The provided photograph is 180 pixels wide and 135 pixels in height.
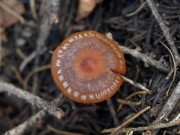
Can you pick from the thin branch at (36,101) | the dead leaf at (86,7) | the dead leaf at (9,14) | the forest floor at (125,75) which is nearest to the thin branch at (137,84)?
the forest floor at (125,75)

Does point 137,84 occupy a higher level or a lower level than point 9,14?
lower

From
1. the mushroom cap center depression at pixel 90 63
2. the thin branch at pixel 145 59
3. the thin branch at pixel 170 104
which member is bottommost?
the thin branch at pixel 170 104

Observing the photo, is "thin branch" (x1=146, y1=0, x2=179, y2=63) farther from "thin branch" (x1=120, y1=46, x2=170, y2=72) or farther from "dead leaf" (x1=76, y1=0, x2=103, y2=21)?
"dead leaf" (x1=76, y1=0, x2=103, y2=21)

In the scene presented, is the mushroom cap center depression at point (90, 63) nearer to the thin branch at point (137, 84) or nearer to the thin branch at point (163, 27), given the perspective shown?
the thin branch at point (137, 84)

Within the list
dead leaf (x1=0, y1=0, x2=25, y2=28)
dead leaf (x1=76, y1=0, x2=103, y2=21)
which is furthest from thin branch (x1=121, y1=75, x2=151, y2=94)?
dead leaf (x1=0, y1=0, x2=25, y2=28)

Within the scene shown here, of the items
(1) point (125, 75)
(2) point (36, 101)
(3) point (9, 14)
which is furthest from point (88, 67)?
(3) point (9, 14)

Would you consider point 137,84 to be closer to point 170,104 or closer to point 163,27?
point 170,104
